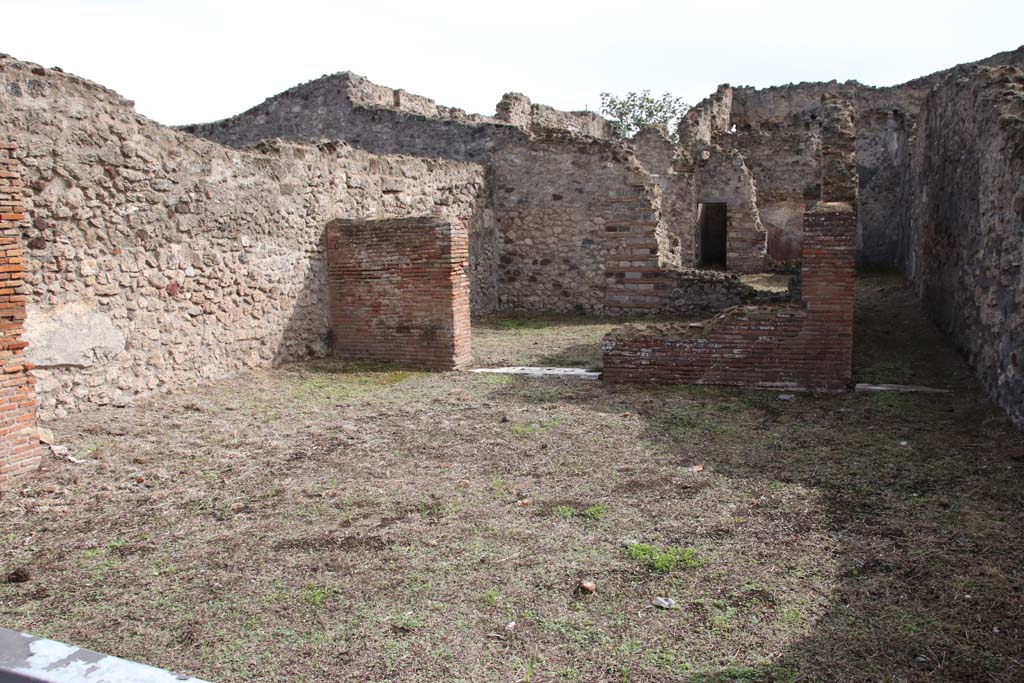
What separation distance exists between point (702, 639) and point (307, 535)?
205 cm

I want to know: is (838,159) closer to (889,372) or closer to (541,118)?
(889,372)

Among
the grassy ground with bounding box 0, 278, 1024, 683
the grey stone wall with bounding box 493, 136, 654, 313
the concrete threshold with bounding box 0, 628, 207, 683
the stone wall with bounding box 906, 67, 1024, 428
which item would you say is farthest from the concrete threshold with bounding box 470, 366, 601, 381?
the concrete threshold with bounding box 0, 628, 207, 683

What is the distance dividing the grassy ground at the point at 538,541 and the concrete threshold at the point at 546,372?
1184mm

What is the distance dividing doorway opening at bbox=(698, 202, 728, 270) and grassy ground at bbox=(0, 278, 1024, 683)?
45.8 ft

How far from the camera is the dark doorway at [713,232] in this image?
2017cm

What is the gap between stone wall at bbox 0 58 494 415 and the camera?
19.1 ft

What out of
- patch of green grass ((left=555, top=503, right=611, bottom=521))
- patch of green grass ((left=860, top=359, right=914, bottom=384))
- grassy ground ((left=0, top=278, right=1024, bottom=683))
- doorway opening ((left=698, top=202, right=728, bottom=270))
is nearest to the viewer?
grassy ground ((left=0, top=278, right=1024, bottom=683))

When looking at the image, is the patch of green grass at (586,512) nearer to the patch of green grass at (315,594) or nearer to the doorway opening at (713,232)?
the patch of green grass at (315,594)

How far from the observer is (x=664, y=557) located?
363cm

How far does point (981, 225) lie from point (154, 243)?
287 inches

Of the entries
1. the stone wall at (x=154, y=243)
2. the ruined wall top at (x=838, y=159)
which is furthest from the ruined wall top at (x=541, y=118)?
the stone wall at (x=154, y=243)

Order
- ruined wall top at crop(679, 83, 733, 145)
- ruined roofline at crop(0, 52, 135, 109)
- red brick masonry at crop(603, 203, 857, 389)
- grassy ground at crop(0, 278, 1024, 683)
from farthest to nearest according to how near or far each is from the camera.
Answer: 1. ruined wall top at crop(679, 83, 733, 145)
2. red brick masonry at crop(603, 203, 857, 389)
3. ruined roofline at crop(0, 52, 135, 109)
4. grassy ground at crop(0, 278, 1024, 683)

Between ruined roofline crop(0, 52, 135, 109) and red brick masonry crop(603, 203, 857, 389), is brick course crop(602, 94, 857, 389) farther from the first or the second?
ruined roofline crop(0, 52, 135, 109)

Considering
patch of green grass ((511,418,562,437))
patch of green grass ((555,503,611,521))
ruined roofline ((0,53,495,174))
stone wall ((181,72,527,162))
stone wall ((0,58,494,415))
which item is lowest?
patch of green grass ((555,503,611,521))
